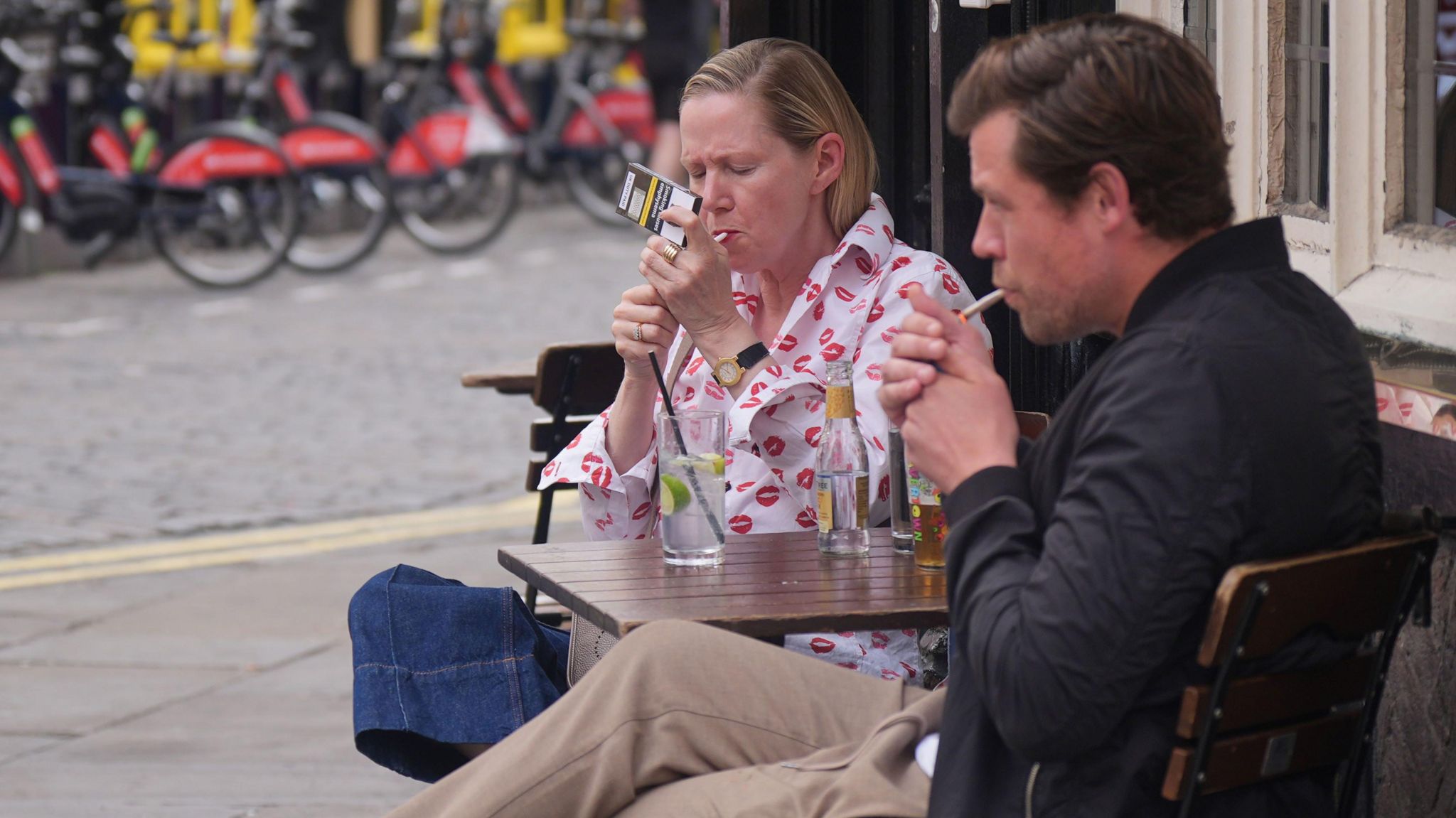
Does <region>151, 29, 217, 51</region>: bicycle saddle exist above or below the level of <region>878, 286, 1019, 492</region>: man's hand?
above

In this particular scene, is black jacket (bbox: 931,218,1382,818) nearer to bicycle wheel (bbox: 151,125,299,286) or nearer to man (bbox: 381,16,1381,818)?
man (bbox: 381,16,1381,818)

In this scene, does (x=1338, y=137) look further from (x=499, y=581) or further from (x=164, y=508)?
(x=164, y=508)

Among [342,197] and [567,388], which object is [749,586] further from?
[342,197]

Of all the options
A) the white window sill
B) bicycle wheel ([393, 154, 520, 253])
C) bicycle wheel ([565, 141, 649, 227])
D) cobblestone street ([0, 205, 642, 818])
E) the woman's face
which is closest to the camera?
the white window sill

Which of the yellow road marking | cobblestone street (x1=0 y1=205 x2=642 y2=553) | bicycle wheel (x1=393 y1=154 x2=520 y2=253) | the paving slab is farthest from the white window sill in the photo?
bicycle wheel (x1=393 y1=154 x2=520 y2=253)

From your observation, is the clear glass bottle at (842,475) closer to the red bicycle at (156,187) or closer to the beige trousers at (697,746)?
the beige trousers at (697,746)

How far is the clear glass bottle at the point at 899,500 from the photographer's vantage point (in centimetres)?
275

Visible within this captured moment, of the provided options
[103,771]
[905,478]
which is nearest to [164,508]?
[103,771]

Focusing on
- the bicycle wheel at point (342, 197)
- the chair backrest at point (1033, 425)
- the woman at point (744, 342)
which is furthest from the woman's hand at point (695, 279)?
the bicycle wheel at point (342, 197)

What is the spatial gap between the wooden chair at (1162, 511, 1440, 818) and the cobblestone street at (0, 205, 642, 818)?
249 centimetres

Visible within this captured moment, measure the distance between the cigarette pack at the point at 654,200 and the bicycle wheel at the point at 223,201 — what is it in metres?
9.79

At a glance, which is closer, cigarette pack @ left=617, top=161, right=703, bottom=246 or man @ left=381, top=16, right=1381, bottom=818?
man @ left=381, top=16, right=1381, bottom=818

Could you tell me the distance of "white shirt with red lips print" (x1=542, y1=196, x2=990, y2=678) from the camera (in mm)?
2947

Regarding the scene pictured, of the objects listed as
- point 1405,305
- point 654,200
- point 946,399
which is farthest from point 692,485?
point 1405,305
